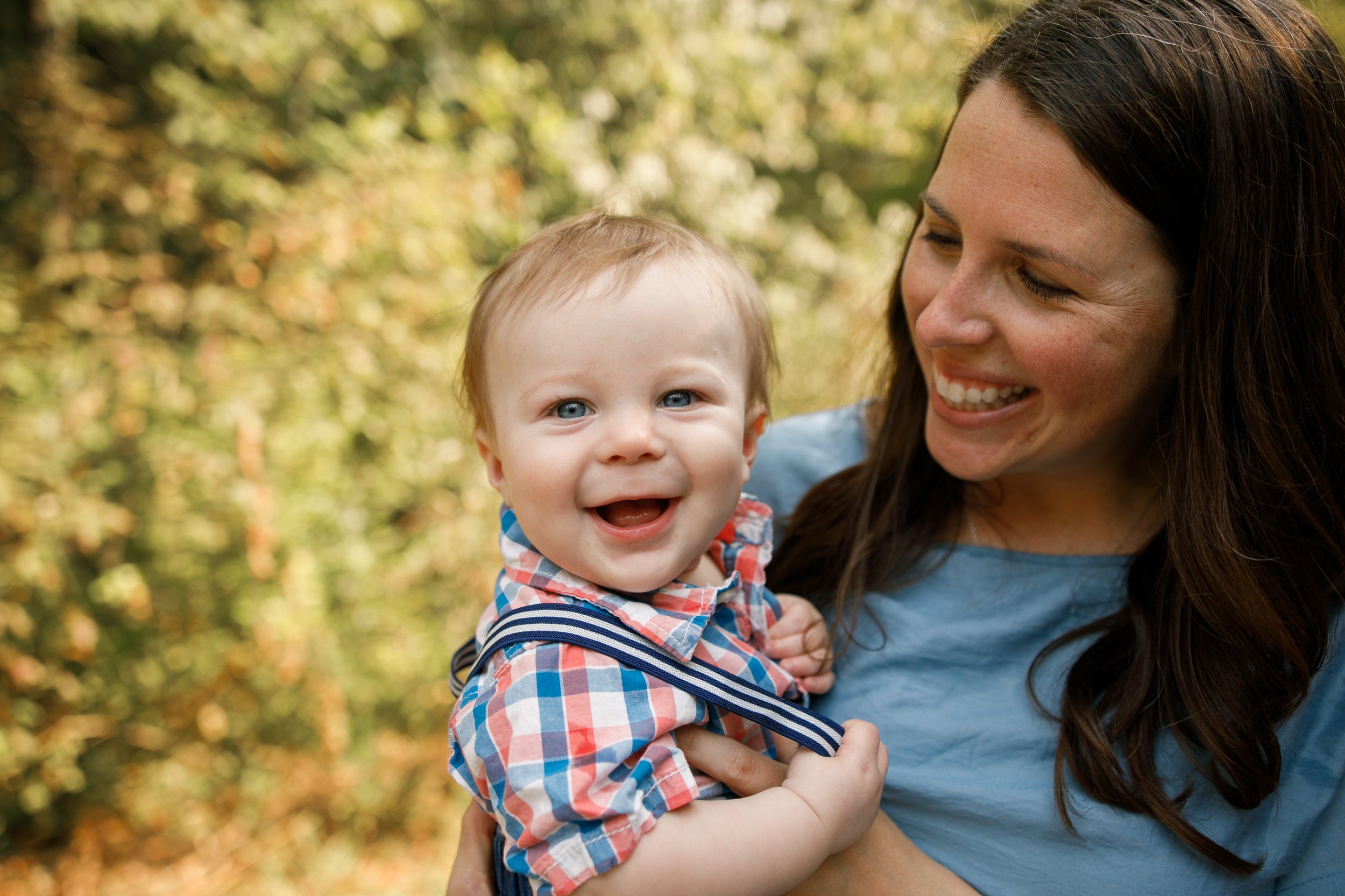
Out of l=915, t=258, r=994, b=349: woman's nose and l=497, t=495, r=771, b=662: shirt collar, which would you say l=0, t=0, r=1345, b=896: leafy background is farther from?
l=497, t=495, r=771, b=662: shirt collar

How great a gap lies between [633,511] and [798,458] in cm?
86

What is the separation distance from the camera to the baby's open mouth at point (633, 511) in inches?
54.5

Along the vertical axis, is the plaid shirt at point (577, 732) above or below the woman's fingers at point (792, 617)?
above

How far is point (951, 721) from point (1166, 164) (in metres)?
1.00

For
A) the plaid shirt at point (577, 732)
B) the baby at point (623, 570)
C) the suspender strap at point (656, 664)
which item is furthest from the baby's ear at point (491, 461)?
the suspender strap at point (656, 664)

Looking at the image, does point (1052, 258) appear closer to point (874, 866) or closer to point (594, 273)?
point (594, 273)

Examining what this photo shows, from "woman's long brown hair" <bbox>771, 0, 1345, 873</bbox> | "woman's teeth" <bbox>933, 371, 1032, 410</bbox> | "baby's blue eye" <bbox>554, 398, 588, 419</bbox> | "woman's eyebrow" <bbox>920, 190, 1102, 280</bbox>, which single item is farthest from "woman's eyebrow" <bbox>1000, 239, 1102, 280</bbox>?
"baby's blue eye" <bbox>554, 398, 588, 419</bbox>

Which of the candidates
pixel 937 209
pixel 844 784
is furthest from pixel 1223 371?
pixel 844 784

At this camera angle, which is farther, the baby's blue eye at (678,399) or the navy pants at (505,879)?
the navy pants at (505,879)

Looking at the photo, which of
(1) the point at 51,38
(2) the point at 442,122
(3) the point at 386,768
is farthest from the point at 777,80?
(3) the point at 386,768

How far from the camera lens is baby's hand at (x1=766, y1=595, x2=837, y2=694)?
1653 mm

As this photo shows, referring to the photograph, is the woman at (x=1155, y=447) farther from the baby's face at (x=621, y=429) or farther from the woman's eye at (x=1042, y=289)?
the baby's face at (x=621, y=429)

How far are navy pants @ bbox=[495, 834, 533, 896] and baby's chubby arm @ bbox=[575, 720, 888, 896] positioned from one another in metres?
0.39

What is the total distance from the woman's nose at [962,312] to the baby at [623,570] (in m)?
0.33
